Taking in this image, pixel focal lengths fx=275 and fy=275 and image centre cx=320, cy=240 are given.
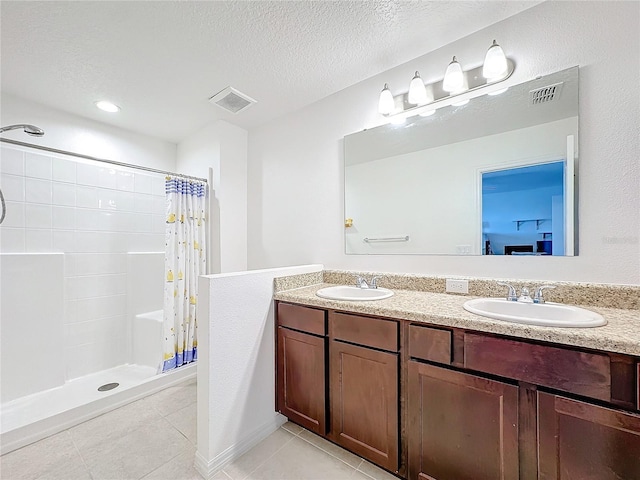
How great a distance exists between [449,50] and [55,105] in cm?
304

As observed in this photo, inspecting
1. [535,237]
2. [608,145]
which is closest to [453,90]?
[608,145]

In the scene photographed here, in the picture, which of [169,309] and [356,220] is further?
[169,309]

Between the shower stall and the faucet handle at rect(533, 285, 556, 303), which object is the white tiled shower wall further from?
the faucet handle at rect(533, 285, 556, 303)

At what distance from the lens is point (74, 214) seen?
7.85 ft

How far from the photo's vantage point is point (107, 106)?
90.8 inches

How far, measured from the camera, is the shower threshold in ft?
5.30

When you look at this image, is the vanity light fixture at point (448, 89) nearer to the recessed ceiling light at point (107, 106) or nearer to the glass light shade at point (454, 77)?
the glass light shade at point (454, 77)

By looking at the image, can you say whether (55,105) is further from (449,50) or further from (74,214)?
(449,50)

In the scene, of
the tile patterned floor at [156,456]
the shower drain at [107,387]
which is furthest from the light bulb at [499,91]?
the shower drain at [107,387]

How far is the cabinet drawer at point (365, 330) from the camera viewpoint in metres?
1.29

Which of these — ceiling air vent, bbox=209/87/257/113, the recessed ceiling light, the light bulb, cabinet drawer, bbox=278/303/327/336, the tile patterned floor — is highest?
ceiling air vent, bbox=209/87/257/113

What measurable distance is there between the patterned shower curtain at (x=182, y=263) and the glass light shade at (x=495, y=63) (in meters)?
2.35

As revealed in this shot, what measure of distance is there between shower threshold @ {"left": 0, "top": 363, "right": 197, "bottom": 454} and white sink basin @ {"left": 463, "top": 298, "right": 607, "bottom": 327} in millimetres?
2354

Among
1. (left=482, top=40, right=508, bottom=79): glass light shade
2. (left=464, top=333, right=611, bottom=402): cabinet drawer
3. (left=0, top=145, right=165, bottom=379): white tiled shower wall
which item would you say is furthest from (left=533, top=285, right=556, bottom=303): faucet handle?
(left=0, top=145, right=165, bottom=379): white tiled shower wall
